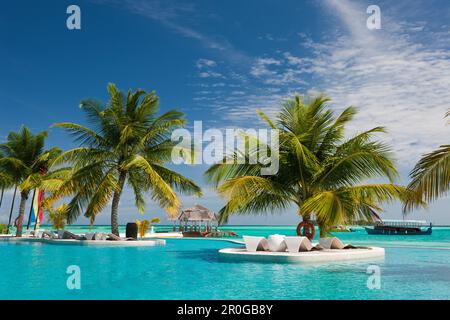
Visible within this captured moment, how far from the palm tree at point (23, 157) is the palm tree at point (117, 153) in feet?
24.6

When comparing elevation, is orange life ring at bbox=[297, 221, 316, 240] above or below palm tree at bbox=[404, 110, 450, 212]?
below

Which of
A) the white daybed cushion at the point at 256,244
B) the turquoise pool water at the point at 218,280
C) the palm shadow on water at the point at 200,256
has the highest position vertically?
the white daybed cushion at the point at 256,244

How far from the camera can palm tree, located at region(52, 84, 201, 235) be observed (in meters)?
18.8

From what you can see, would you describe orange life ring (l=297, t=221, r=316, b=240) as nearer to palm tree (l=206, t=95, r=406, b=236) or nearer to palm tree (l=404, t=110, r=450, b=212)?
palm tree (l=206, t=95, r=406, b=236)

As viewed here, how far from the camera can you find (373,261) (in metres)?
12.2

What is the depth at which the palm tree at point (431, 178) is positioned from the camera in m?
8.19

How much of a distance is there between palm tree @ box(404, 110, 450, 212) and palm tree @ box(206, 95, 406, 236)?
4311 mm

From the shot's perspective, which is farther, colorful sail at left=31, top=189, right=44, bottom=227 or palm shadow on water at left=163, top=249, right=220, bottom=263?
colorful sail at left=31, top=189, right=44, bottom=227

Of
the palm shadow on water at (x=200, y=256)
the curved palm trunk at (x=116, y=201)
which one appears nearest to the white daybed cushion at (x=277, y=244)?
the palm shadow on water at (x=200, y=256)

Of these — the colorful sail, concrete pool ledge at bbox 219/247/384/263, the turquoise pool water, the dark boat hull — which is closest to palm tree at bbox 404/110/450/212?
the turquoise pool water

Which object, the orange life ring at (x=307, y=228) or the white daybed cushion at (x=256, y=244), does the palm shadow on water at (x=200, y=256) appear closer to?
the white daybed cushion at (x=256, y=244)

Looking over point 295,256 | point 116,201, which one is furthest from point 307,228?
point 116,201

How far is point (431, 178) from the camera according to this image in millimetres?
8219
